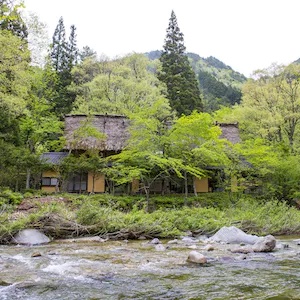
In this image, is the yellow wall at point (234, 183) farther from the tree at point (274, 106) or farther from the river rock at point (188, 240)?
the river rock at point (188, 240)

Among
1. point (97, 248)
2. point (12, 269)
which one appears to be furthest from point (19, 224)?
point (12, 269)

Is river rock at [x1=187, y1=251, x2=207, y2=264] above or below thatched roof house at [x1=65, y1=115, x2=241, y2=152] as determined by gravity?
below

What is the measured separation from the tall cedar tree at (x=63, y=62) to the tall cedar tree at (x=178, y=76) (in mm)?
9887

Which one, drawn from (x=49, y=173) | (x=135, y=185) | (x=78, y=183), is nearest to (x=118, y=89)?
(x=78, y=183)

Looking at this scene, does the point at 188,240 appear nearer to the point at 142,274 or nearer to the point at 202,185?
the point at 142,274

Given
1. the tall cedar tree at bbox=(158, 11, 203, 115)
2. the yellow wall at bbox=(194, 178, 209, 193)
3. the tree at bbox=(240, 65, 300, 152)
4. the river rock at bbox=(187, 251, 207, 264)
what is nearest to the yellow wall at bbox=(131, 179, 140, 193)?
the yellow wall at bbox=(194, 178, 209, 193)

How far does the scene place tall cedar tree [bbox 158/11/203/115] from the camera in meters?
34.9

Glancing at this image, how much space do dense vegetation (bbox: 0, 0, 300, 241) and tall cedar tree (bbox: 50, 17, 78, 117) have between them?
192mm

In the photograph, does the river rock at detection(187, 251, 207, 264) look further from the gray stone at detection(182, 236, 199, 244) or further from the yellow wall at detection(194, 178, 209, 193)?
the yellow wall at detection(194, 178, 209, 193)

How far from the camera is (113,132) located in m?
24.4

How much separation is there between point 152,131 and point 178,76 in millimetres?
18537

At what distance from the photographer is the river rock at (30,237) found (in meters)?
10.5

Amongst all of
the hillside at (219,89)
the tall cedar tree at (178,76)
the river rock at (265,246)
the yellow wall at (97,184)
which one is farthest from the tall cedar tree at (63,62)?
the river rock at (265,246)

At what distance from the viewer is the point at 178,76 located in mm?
36219
